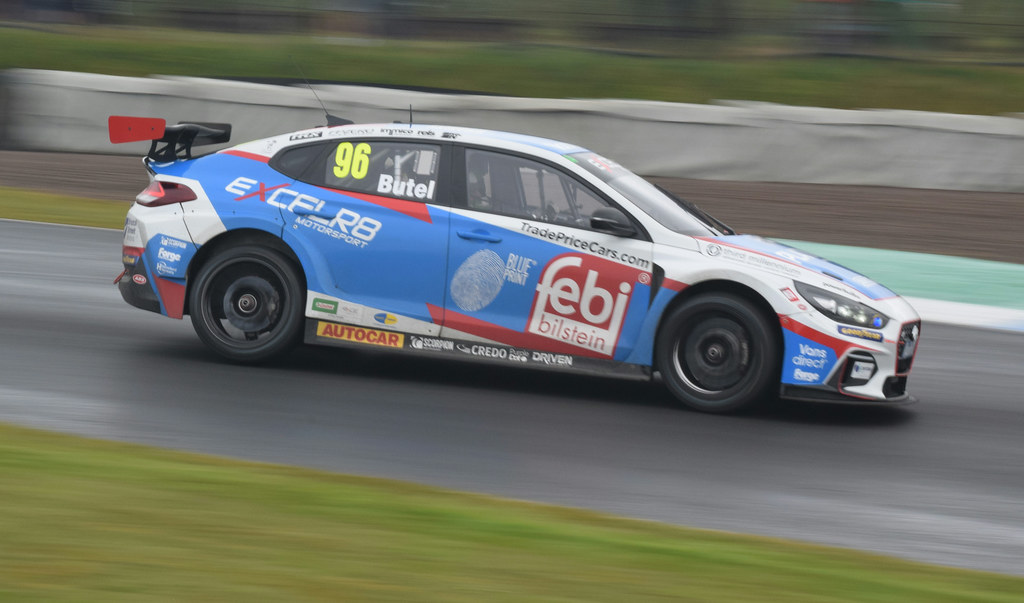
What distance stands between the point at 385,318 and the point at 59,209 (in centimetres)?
916

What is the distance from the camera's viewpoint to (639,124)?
60.8 feet

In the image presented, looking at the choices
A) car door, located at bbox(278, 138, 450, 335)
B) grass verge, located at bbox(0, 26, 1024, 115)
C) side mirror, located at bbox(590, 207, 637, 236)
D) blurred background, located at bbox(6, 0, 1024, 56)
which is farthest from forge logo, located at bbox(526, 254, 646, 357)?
blurred background, located at bbox(6, 0, 1024, 56)

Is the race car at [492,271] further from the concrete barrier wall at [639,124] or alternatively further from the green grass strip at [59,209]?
the concrete barrier wall at [639,124]

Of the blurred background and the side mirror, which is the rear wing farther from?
the blurred background

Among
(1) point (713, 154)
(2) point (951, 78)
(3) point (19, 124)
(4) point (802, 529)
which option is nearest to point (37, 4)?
(3) point (19, 124)

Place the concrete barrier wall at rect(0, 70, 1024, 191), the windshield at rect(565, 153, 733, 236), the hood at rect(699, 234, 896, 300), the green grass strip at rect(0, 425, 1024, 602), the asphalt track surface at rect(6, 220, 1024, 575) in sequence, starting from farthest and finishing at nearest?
the concrete barrier wall at rect(0, 70, 1024, 191), the windshield at rect(565, 153, 733, 236), the hood at rect(699, 234, 896, 300), the asphalt track surface at rect(6, 220, 1024, 575), the green grass strip at rect(0, 425, 1024, 602)

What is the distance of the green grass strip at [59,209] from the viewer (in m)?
14.6

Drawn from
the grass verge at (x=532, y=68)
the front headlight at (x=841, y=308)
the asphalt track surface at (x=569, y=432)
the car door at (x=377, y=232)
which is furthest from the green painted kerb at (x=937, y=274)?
the grass verge at (x=532, y=68)

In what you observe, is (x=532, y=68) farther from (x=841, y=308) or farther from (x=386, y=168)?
(x=841, y=308)

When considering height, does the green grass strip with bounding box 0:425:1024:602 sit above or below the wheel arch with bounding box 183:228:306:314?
below

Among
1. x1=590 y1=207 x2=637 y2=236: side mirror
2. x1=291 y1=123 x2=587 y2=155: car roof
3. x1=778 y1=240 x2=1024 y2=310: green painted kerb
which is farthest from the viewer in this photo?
x1=778 y1=240 x2=1024 y2=310: green painted kerb

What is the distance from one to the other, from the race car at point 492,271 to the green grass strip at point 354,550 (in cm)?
212

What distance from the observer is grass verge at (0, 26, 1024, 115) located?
2098cm

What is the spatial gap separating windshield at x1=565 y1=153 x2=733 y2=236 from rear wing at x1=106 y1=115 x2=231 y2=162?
2.56m
